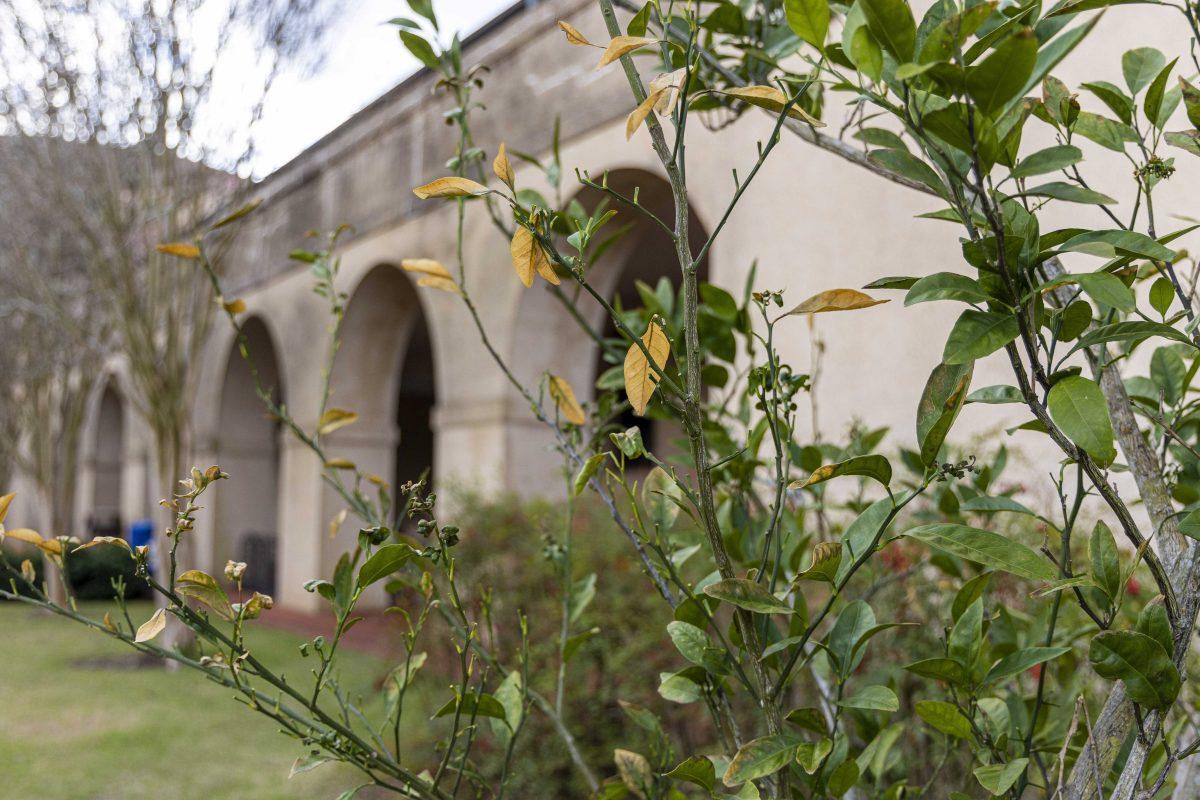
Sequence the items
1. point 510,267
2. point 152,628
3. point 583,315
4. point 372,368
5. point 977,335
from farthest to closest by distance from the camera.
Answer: point 372,368
point 510,267
point 583,315
point 152,628
point 977,335

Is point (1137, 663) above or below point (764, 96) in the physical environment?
below

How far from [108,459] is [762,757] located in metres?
18.8

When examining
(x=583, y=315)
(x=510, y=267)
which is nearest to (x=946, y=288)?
(x=583, y=315)

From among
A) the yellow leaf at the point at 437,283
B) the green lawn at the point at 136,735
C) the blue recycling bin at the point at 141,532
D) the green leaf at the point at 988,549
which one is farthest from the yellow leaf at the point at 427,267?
the blue recycling bin at the point at 141,532

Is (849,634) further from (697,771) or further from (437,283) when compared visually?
(437,283)

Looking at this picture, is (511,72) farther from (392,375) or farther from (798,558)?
(798,558)

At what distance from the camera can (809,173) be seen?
505 cm

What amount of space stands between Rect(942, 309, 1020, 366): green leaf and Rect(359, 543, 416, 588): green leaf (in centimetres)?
46

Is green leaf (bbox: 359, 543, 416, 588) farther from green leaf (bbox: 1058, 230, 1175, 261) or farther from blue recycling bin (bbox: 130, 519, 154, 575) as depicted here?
blue recycling bin (bbox: 130, 519, 154, 575)

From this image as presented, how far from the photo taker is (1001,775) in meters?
0.88

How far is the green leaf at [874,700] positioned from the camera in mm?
865

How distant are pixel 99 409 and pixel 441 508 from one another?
1261 cm

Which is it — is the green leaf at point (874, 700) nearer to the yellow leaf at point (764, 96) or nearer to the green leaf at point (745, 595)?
the green leaf at point (745, 595)

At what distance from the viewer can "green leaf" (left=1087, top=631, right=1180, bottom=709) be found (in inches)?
30.1
